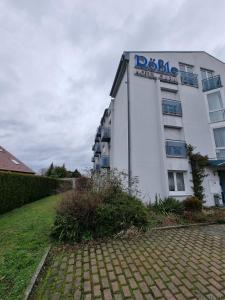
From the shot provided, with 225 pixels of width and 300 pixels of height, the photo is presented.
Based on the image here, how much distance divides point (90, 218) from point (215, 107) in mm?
14995

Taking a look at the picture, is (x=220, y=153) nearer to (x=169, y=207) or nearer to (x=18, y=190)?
(x=169, y=207)

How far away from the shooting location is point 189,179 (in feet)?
43.3

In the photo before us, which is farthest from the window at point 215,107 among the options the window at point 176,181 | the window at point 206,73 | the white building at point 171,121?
the window at point 176,181

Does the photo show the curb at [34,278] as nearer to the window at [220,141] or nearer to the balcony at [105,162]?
the window at [220,141]

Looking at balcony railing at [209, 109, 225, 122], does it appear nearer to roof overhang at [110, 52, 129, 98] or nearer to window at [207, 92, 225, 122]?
window at [207, 92, 225, 122]

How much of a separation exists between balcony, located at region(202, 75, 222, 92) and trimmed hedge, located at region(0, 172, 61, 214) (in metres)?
17.5

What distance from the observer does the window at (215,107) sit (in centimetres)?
1488

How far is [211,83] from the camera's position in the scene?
15617 mm

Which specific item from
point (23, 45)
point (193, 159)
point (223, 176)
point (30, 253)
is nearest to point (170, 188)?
point (193, 159)

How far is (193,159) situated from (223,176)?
11.2ft

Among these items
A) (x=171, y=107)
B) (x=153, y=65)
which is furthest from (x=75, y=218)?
(x=153, y=65)

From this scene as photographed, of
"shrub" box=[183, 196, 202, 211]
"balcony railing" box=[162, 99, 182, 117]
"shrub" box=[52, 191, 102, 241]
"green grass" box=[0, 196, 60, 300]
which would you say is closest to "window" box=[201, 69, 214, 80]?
"balcony railing" box=[162, 99, 182, 117]

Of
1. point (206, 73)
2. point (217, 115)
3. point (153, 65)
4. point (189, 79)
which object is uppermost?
point (206, 73)

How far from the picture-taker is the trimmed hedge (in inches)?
449
